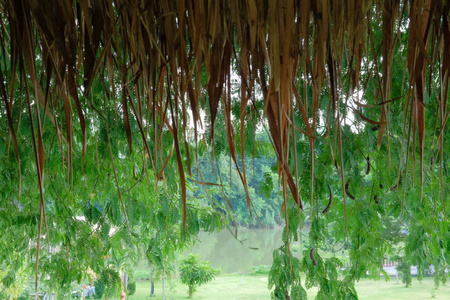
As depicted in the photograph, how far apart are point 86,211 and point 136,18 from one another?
1138mm

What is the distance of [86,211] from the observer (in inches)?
59.7

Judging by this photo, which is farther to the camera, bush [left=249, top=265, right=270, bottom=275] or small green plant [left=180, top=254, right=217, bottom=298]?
bush [left=249, top=265, right=270, bottom=275]

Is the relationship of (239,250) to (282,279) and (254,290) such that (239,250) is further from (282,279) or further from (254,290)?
(282,279)

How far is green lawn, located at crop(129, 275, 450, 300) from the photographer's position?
8.59m

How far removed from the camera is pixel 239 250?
12828 millimetres

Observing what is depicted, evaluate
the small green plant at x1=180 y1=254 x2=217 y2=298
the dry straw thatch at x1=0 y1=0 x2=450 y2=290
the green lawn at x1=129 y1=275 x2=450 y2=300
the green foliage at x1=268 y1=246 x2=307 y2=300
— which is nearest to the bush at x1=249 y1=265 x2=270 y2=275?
the green lawn at x1=129 y1=275 x2=450 y2=300

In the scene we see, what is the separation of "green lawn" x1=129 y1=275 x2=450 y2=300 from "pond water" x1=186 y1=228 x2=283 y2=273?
2.35ft

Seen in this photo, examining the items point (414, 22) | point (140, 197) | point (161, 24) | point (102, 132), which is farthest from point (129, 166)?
point (414, 22)

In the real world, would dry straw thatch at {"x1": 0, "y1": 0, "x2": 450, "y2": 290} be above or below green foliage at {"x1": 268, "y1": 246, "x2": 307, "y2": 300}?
above

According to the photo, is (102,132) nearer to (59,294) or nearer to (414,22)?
(59,294)

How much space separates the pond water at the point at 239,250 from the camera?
11.6 metres

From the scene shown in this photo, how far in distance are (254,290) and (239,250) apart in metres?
2.90

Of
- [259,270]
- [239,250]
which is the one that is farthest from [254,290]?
[239,250]

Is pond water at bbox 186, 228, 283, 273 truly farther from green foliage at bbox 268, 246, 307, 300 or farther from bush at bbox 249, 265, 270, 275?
green foliage at bbox 268, 246, 307, 300
